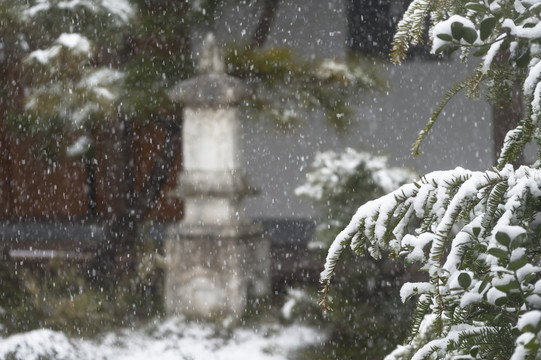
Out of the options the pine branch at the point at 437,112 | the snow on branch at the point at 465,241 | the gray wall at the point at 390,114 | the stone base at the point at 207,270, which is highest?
the gray wall at the point at 390,114

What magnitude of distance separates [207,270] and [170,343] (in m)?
0.71

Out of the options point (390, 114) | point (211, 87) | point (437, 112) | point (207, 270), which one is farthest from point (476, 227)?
point (390, 114)

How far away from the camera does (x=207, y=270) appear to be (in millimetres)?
5000

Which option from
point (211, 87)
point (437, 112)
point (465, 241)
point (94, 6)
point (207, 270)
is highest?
point (94, 6)

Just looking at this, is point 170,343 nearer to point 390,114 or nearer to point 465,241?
point 390,114

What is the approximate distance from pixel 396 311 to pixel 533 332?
4.11 meters

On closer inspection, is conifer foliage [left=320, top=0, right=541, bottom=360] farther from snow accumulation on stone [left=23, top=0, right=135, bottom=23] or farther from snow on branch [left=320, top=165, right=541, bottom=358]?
snow accumulation on stone [left=23, top=0, right=135, bottom=23]

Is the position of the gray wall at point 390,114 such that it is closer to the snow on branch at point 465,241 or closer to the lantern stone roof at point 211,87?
the lantern stone roof at point 211,87

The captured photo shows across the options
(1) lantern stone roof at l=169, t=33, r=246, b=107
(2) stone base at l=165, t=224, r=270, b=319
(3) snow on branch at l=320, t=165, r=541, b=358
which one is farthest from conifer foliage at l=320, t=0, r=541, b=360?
(1) lantern stone roof at l=169, t=33, r=246, b=107

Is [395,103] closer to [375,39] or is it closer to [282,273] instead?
[375,39]

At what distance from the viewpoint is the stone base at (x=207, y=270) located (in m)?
4.96

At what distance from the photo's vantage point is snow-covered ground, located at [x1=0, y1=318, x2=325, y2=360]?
394 cm

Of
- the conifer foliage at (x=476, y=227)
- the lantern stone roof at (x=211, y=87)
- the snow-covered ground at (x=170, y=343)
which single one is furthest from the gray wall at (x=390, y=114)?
the conifer foliage at (x=476, y=227)

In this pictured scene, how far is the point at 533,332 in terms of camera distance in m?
0.72
